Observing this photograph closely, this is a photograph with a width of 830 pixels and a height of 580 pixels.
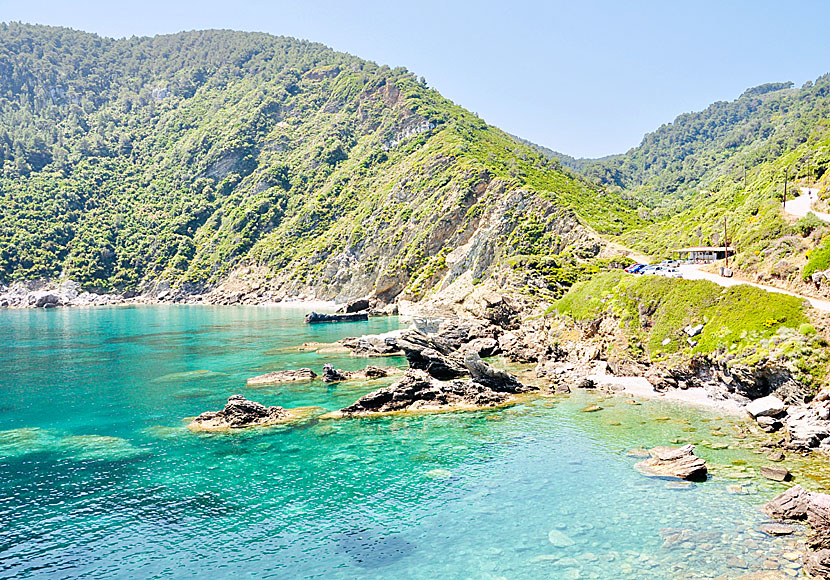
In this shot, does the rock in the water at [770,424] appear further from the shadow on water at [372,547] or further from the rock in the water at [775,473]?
the shadow on water at [372,547]

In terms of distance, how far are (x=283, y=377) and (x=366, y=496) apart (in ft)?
112

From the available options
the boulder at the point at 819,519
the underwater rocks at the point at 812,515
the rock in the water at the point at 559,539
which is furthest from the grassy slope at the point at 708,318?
the rock in the water at the point at 559,539

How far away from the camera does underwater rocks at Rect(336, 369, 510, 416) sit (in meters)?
46.9

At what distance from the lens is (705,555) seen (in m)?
21.8

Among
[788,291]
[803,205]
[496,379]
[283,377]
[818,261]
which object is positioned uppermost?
[803,205]

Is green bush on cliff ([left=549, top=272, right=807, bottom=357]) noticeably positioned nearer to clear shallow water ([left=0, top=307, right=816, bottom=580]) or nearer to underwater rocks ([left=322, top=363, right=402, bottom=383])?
clear shallow water ([left=0, top=307, right=816, bottom=580])

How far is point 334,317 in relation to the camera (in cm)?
12825

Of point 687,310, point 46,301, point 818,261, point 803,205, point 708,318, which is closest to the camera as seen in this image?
point 818,261

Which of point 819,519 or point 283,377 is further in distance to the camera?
point 283,377

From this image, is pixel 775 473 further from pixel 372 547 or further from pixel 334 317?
pixel 334 317

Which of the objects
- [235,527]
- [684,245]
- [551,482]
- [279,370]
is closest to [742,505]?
[551,482]

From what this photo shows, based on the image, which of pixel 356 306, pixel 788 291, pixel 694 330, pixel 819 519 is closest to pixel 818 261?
pixel 788 291

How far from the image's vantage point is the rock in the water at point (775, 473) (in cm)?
2786

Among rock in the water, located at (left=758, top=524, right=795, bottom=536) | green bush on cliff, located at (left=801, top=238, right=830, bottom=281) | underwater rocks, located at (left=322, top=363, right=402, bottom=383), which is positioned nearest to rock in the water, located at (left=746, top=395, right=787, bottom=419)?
green bush on cliff, located at (left=801, top=238, right=830, bottom=281)
